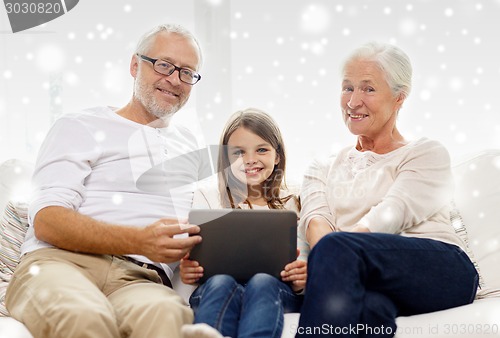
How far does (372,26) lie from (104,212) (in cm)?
152

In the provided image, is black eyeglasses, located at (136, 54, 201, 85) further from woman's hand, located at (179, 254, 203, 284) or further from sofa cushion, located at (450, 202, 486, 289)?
sofa cushion, located at (450, 202, 486, 289)

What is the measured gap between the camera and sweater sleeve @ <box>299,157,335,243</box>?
6.09 ft

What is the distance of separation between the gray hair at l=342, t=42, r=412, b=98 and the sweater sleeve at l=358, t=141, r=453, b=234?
21 cm

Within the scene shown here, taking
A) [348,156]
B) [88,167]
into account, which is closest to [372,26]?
[348,156]

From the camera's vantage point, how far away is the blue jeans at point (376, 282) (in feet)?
4.64

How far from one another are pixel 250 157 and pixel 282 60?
869mm

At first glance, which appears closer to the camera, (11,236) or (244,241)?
(244,241)

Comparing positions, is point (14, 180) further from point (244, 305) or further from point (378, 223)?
point (378, 223)

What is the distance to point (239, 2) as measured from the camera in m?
2.72

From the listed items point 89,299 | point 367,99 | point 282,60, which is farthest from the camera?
point 282,60

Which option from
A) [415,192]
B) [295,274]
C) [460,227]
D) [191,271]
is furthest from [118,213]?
[460,227]

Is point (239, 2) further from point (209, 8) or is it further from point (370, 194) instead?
point (370, 194)

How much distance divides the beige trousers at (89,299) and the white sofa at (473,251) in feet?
0.28

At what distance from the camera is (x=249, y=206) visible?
1966mm
